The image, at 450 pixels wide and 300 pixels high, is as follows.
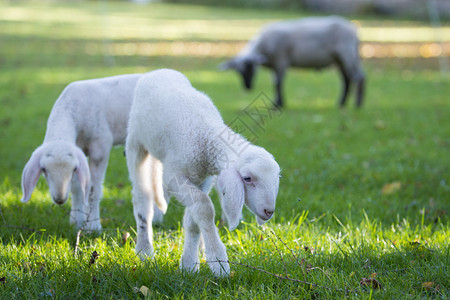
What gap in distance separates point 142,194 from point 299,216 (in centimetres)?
141

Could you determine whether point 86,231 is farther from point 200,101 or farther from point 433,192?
point 433,192

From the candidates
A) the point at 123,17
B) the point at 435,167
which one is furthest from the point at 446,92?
the point at 123,17

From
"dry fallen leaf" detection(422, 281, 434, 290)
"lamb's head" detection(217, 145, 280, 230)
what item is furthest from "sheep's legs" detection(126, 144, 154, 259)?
"dry fallen leaf" detection(422, 281, 434, 290)

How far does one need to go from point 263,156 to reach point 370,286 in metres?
0.90

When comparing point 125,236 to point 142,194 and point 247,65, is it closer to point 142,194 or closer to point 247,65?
point 142,194

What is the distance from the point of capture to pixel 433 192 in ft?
15.5

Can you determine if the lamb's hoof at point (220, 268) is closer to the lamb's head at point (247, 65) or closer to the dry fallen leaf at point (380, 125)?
the dry fallen leaf at point (380, 125)

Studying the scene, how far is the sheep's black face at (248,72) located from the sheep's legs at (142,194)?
7.61 meters

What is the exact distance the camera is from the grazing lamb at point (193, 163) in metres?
2.55

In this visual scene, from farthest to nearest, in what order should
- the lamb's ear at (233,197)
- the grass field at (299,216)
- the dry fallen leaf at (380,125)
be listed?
the dry fallen leaf at (380,125)
the grass field at (299,216)
the lamb's ear at (233,197)

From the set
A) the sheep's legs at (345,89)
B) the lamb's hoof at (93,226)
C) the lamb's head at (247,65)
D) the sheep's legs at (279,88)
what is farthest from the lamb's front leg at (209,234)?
the lamb's head at (247,65)

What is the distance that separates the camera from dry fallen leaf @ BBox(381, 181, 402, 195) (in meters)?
4.82

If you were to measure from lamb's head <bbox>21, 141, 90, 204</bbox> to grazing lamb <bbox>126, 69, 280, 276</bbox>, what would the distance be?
407 mm

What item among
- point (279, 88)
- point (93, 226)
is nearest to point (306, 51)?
point (279, 88)
